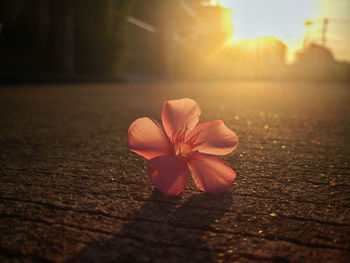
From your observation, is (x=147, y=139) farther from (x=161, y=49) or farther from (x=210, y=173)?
(x=161, y=49)

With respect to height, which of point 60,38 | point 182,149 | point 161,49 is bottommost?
point 182,149

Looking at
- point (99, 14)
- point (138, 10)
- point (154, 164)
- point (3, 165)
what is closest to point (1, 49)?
point (99, 14)

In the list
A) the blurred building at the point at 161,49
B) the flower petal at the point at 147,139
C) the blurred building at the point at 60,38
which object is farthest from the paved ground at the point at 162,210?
the blurred building at the point at 161,49

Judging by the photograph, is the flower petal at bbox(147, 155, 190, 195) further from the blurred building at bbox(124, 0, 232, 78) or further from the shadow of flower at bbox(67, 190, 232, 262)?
the blurred building at bbox(124, 0, 232, 78)

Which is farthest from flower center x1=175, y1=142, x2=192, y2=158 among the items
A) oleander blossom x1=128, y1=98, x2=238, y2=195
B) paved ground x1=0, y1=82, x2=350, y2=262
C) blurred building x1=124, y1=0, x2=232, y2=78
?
blurred building x1=124, y1=0, x2=232, y2=78

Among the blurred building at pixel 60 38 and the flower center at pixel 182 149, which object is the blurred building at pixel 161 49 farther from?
the flower center at pixel 182 149

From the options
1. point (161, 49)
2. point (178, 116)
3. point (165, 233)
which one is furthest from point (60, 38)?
point (165, 233)
